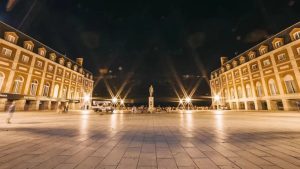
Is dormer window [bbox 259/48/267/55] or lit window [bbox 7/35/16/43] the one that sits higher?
dormer window [bbox 259/48/267/55]

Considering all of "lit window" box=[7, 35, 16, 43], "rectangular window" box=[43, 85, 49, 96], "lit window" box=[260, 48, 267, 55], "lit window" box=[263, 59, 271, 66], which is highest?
"lit window" box=[260, 48, 267, 55]

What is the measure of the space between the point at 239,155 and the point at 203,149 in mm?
1032

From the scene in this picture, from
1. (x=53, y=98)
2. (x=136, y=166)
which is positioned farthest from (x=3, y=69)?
(x=136, y=166)

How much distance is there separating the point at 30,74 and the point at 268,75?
4968 centimetres

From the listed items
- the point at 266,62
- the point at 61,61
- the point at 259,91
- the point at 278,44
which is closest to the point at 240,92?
the point at 259,91

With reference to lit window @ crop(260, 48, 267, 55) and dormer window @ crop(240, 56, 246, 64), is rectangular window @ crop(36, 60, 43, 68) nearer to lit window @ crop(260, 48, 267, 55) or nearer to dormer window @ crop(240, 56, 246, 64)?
dormer window @ crop(240, 56, 246, 64)

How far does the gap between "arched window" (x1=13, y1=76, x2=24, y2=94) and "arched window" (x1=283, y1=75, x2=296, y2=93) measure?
166 feet

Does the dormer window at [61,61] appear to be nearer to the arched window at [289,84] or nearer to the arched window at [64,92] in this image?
the arched window at [64,92]

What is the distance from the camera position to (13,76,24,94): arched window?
25678 mm

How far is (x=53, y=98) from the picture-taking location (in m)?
33.9

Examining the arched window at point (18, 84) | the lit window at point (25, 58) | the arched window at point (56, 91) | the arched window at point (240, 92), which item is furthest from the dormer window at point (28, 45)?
Result: the arched window at point (240, 92)

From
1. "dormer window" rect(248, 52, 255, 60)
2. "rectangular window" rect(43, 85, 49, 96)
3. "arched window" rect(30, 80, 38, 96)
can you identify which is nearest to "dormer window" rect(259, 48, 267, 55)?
"dormer window" rect(248, 52, 255, 60)

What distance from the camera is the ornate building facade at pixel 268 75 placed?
2609 cm

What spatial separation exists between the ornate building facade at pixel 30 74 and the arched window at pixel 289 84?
49818 mm
